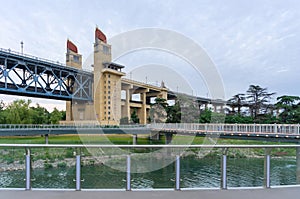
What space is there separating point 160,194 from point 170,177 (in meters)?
0.32

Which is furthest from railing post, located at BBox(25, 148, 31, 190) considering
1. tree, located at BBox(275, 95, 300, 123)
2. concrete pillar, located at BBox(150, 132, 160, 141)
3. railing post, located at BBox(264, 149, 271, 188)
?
tree, located at BBox(275, 95, 300, 123)

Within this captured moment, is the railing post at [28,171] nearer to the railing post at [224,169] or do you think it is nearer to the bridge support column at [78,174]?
the bridge support column at [78,174]

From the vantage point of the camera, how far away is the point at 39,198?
234 cm

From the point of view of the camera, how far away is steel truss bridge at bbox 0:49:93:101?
2764 centimetres

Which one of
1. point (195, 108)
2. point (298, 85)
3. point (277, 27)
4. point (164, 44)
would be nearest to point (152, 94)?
point (195, 108)

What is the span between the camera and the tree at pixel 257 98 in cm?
3142

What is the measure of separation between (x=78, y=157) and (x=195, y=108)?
18.6m

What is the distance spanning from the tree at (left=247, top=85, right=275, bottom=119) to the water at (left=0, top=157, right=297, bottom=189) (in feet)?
101

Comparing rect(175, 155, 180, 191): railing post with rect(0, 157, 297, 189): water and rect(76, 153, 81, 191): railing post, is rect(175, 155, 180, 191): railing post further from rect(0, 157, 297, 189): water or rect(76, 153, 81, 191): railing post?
rect(76, 153, 81, 191): railing post

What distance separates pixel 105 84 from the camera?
102ft

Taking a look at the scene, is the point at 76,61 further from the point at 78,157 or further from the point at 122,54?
the point at 78,157

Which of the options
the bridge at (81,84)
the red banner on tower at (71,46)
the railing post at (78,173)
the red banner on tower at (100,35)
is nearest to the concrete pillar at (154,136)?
the bridge at (81,84)

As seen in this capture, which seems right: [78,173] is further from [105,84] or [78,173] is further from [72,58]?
[72,58]

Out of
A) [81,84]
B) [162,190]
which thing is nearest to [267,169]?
[162,190]
